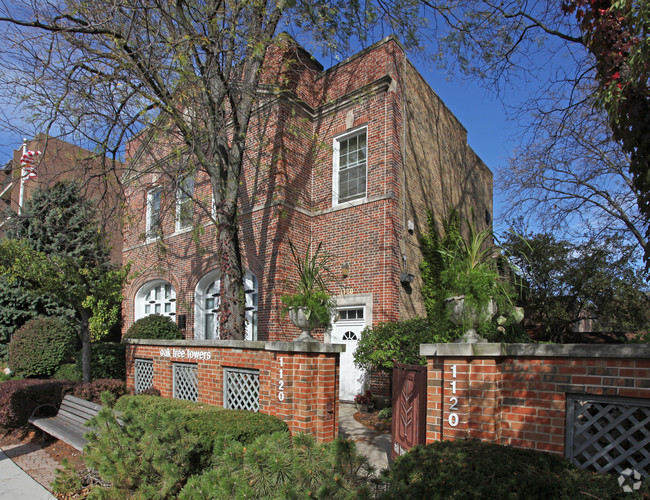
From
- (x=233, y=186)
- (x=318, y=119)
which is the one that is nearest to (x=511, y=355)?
(x=233, y=186)

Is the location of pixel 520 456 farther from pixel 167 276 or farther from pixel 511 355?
pixel 167 276

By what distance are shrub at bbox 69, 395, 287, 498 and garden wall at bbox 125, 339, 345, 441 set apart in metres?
0.86

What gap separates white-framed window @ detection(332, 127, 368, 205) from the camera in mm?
12492

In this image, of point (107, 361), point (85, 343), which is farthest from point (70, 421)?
point (107, 361)

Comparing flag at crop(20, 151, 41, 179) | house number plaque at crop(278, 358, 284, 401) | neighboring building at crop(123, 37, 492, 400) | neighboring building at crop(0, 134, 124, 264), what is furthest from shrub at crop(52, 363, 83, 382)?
house number plaque at crop(278, 358, 284, 401)

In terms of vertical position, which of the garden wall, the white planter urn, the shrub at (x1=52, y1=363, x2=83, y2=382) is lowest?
the shrub at (x1=52, y1=363, x2=83, y2=382)

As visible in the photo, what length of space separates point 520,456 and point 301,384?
10.1 ft

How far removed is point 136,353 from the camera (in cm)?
966

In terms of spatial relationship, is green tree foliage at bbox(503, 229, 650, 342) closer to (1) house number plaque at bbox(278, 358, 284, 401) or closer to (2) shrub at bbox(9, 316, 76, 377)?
(1) house number plaque at bbox(278, 358, 284, 401)

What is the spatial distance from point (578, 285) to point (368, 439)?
1188cm

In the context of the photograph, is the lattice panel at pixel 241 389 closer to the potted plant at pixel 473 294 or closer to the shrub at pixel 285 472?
the shrub at pixel 285 472

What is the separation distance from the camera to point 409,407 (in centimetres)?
511

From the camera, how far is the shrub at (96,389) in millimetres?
8930

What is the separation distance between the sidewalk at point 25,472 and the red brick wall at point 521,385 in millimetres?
4752
